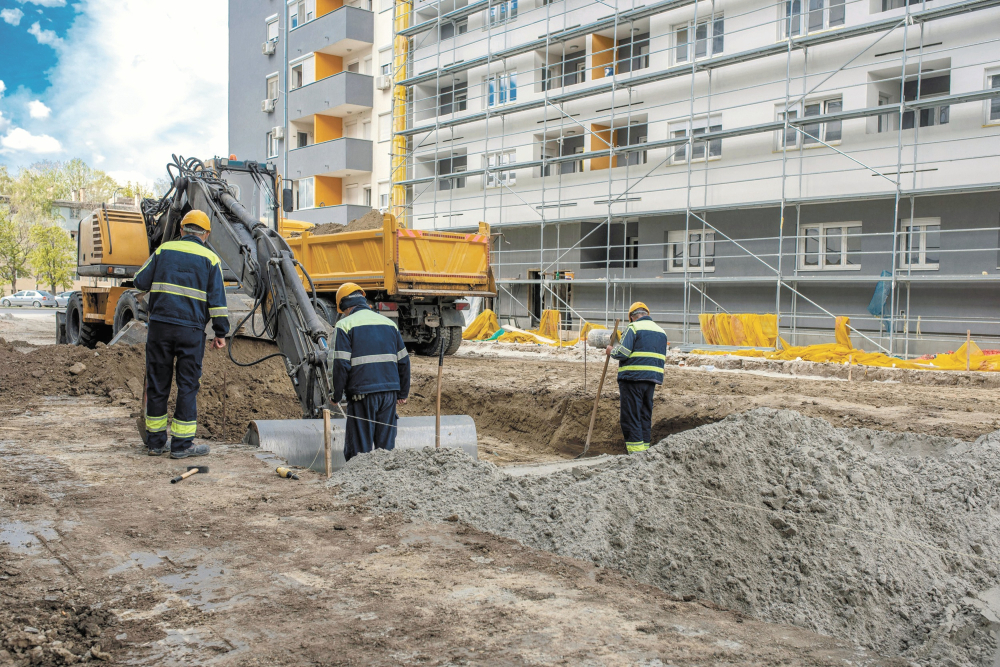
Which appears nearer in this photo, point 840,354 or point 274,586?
point 274,586

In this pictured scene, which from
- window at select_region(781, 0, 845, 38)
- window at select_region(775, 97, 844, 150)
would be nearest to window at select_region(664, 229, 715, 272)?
window at select_region(775, 97, 844, 150)

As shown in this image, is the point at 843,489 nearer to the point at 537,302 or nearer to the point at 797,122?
the point at 797,122

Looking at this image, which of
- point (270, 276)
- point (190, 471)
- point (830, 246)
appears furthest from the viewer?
point (830, 246)

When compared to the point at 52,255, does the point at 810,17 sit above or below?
above

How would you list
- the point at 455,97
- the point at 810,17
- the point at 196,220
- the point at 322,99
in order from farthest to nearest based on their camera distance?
the point at 322,99 → the point at 455,97 → the point at 810,17 → the point at 196,220

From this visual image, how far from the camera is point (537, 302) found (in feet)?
78.4

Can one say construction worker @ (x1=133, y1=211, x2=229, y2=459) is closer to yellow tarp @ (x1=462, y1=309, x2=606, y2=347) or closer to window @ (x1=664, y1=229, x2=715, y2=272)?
yellow tarp @ (x1=462, y1=309, x2=606, y2=347)

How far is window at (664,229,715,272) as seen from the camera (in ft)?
63.6

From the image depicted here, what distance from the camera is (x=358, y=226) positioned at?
48.5ft

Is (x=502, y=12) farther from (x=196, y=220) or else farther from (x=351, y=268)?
(x=196, y=220)

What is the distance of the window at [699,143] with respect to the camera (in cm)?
1891

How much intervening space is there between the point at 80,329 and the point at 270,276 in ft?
29.0

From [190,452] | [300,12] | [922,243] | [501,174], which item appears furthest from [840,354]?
[300,12]

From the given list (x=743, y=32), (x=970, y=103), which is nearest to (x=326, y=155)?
(x=743, y=32)
